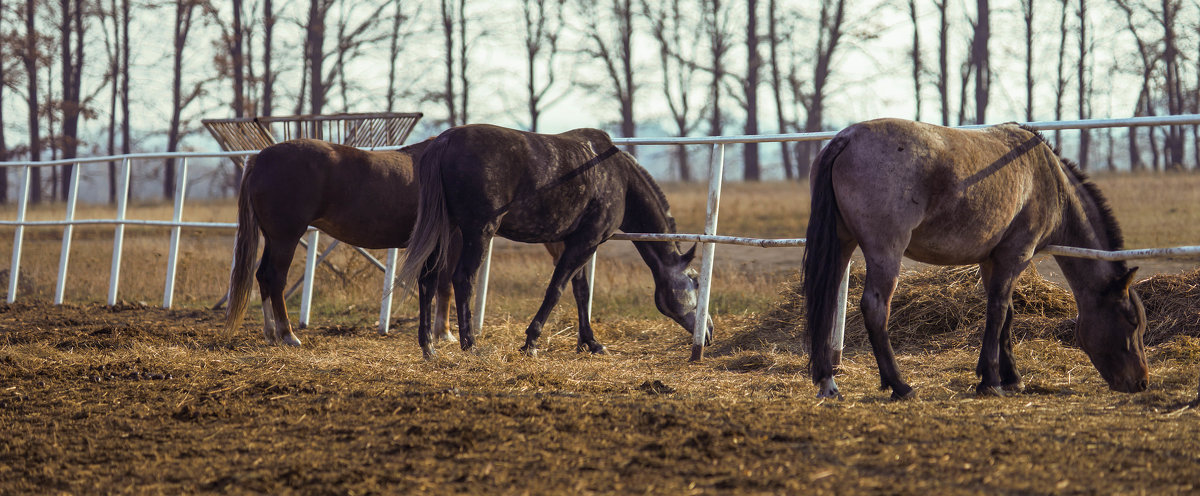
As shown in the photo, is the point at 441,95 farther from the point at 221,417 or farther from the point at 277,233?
the point at 221,417

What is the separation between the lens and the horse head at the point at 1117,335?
453 centimetres

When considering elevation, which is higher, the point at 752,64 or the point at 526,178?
the point at 752,64

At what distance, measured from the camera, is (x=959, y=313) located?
6324 mm

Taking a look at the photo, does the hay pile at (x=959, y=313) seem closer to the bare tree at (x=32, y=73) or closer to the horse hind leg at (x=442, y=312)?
the horse hind leg at (x=442, y=312)

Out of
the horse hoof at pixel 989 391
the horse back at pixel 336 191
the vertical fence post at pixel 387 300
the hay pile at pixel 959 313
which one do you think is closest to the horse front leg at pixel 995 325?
the horse hoof at pixel 989 391

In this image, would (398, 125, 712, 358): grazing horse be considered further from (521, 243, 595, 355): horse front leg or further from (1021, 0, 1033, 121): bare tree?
(1021, 0, 1033, 121): bare tree

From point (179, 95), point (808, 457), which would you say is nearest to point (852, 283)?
point (808, 457)

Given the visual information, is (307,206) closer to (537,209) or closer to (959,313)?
(537,209)

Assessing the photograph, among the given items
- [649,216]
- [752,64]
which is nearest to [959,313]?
[649,216]

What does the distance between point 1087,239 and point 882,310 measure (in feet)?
4.12

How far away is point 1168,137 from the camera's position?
29016 millimetres

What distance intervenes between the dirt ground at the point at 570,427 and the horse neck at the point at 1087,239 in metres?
0.53

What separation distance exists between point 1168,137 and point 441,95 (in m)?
22.1

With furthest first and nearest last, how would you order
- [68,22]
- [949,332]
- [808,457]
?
1. [68,22]
2. [949,332]
3. [808,457]
